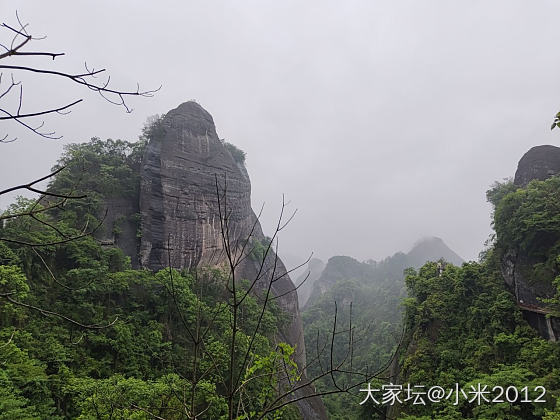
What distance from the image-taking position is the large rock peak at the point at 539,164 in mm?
17141

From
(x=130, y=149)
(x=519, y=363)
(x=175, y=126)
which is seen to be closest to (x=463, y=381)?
(x=519, y=363)

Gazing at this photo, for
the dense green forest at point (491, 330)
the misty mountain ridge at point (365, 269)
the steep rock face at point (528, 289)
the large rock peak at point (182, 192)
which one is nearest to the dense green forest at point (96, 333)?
the large rock peak at point (182, 192)

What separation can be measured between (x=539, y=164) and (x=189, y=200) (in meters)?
19.6

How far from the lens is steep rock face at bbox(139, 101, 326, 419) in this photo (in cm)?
1836

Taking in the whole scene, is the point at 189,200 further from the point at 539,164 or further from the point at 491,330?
the point at 539,164

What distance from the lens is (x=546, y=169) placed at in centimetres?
1716

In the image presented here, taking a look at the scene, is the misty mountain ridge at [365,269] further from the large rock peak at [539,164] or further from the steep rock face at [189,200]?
the large rock peak at [539,164]

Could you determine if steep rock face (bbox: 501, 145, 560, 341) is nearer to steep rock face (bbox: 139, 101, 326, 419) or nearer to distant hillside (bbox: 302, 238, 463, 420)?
distant hillside (bbox: 302, 238, 463, 420)

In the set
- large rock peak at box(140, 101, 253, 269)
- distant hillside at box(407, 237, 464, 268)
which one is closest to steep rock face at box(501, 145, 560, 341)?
large rock peak at box(140, 101, 253, 269)

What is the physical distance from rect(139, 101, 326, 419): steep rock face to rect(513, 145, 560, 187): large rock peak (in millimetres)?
14712

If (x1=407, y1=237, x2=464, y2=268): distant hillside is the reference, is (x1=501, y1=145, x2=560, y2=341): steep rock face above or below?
below

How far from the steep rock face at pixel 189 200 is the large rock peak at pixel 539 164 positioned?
Result: 1471cm

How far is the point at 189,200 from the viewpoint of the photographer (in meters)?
20.2

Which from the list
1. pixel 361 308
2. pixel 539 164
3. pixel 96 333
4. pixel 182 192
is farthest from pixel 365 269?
pixel 96 333
